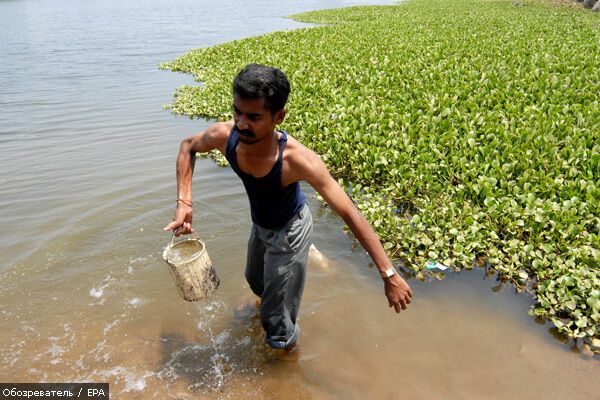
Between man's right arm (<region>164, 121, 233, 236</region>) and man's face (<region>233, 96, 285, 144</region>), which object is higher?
man's face (<region>233, 96, 285, 144</region>)

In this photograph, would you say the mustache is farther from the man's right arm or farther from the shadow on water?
the shadow on water

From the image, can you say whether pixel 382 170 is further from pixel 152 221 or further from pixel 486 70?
pixel 486 70

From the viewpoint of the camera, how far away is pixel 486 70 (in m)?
10.3

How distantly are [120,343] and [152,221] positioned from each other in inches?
86.9

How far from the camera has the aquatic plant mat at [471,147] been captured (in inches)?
170

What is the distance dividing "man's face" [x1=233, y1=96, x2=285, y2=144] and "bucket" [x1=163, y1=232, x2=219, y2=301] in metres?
0.98

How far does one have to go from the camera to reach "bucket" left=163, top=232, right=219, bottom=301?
2939 mm

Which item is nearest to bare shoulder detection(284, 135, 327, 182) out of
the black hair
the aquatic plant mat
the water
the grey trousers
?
the black hair

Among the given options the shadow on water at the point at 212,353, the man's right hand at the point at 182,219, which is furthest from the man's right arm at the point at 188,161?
the shadow on water at the point at 212,353

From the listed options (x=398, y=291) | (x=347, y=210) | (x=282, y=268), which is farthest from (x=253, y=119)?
(x=398, y=291)

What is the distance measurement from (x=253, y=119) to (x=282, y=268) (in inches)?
39.1

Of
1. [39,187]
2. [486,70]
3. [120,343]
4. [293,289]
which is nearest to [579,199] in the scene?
[293,289]

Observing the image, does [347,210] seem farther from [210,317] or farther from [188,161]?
[210,317]

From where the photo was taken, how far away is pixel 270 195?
2.71 m
